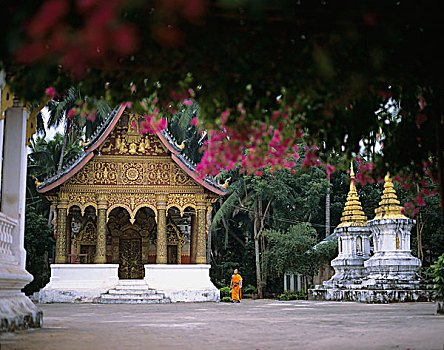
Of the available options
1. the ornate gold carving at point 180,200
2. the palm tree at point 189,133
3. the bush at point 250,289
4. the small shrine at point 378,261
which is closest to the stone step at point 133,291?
the ornate gold carving at point 180,200

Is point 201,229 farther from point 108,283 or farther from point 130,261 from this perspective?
point 130,261

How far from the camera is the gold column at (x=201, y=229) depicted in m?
21.1

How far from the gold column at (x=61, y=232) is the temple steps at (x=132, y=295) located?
2179 millimetres

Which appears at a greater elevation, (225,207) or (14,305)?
(225,207)

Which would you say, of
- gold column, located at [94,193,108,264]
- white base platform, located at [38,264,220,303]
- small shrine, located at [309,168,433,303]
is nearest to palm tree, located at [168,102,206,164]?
gold column, located at [94,193,108,264]

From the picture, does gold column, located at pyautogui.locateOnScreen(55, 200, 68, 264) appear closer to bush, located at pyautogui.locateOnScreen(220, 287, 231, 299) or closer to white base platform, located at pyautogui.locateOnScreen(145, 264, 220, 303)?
white base platform, located at pyautogui.locateOnScreen(145, 264, 220, 303)

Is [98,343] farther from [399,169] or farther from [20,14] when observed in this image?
[20,14]

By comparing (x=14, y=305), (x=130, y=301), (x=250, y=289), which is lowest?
(x=250, y=289)

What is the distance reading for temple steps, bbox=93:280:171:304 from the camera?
1886cm

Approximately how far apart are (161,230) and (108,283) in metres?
2.58

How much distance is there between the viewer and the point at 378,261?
62.4 ft

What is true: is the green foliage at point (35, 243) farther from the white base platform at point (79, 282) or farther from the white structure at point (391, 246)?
the white structure at point (391, 246)

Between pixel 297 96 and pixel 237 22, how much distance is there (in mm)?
820

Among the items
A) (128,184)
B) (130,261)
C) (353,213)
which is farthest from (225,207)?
(128,184)
